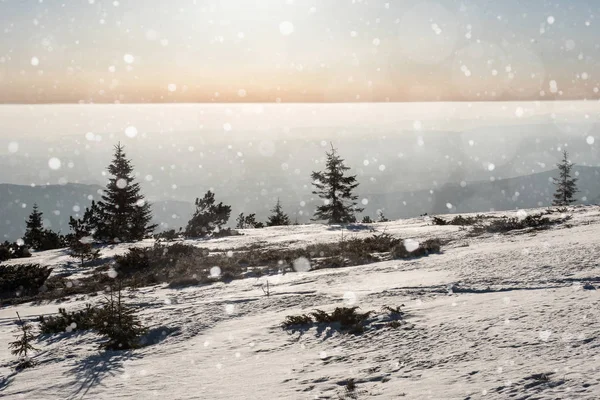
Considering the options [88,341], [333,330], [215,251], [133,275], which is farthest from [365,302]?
[215,251]

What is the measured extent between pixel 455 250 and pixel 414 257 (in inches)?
38.1

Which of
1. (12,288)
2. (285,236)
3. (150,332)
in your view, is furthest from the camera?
(285,236)

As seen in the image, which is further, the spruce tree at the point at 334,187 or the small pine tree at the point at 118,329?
the spruce tree at the point at 334,187

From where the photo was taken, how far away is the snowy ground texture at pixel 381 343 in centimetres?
424

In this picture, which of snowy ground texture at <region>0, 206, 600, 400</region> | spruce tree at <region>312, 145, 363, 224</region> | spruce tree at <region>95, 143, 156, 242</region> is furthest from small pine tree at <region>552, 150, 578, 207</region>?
snowy ground texture at <region>0, 206, 600, 400</region>

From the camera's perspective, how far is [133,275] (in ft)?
43.3

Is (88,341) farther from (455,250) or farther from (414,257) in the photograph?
(455,250)

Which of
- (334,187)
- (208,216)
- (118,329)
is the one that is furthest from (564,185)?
(118,329)

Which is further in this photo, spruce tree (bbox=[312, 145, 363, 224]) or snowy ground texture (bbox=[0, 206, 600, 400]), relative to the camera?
spruce tree (bbox=[312, 145, 363, 224])

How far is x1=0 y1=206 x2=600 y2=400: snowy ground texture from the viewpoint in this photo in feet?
13.9

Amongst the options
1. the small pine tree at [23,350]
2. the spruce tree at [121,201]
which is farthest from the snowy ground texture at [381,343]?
the spruce tree at [121,201]

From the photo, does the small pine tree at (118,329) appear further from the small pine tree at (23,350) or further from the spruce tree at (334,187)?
the spruce tree at (334,187)

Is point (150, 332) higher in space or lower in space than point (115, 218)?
lower

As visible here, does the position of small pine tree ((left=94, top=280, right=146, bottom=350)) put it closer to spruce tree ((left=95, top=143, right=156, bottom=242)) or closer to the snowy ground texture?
the snowy ground texture
